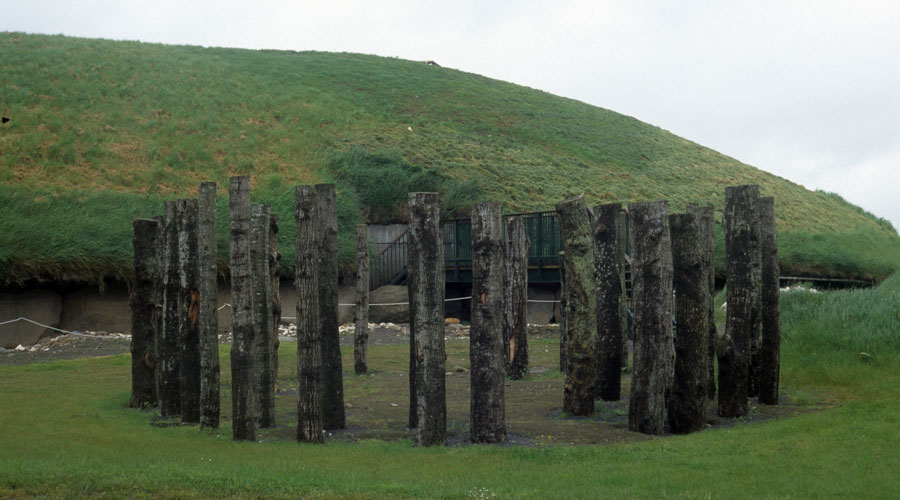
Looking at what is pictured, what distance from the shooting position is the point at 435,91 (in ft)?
177

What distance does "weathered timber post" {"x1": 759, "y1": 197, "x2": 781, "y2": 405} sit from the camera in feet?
37.3

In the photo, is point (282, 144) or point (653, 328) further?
point (282, 144)

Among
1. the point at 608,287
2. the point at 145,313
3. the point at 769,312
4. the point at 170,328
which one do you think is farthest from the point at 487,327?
the point at 145,313

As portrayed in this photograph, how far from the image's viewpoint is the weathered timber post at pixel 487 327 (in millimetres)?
8773

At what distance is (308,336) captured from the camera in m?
8.95

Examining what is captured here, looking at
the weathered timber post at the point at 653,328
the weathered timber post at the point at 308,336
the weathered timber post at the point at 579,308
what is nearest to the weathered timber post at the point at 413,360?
the weathered timber post at the point at 308,336

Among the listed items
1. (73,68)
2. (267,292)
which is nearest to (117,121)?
(73,68)

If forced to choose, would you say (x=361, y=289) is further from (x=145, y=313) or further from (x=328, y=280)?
(x=328, y=280)

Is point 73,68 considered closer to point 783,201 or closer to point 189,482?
point 783,201

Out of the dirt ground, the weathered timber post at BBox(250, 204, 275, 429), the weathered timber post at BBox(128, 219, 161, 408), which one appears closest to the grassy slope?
the dirt ground

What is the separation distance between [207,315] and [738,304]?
6363mm

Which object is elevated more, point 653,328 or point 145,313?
point 145,313

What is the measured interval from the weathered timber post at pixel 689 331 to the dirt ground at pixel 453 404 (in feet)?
1.96

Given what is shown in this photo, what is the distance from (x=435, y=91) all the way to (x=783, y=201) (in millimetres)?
21866
